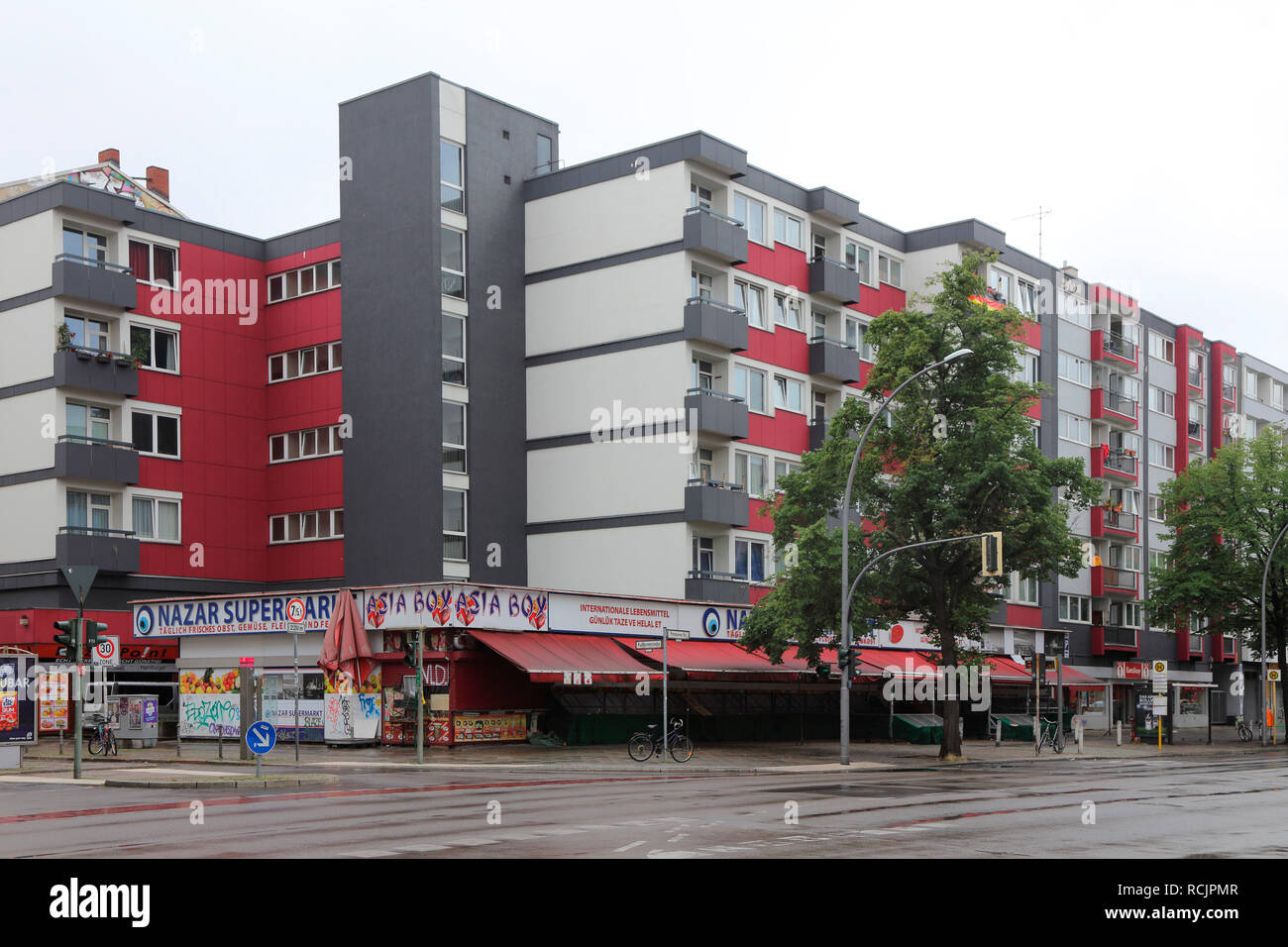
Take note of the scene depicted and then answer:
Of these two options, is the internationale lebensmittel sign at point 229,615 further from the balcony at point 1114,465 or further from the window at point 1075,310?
the window at point 1075,310

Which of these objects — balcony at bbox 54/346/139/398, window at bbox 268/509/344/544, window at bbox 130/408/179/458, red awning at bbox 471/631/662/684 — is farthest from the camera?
window at bbox 268/509/344/544

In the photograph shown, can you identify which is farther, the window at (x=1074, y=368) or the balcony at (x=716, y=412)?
the window at (x=1074, y=368)

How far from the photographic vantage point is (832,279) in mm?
54219

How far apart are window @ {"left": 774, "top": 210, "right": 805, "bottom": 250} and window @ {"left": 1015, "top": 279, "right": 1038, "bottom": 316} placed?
1620cm

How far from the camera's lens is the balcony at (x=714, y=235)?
47062 millimetres

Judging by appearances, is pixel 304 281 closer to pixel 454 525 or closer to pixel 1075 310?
pixel 454 525

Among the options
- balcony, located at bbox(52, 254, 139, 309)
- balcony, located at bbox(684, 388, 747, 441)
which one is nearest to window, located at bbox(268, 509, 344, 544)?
balcony, located at bbox(52, 254, 139, 309)

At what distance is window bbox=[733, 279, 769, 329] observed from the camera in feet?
164

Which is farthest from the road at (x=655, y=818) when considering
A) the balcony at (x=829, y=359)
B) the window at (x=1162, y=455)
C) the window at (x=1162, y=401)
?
the window at (x=1162, y=401)

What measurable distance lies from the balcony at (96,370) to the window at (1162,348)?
54468 millimetres

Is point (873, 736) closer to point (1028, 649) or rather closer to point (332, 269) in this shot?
point (1028, 649)

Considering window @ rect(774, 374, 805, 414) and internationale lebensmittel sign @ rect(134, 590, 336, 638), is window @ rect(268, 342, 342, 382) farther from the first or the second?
window @ rect(774, 374, 805, 414)

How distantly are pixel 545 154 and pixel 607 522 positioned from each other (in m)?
14.2
